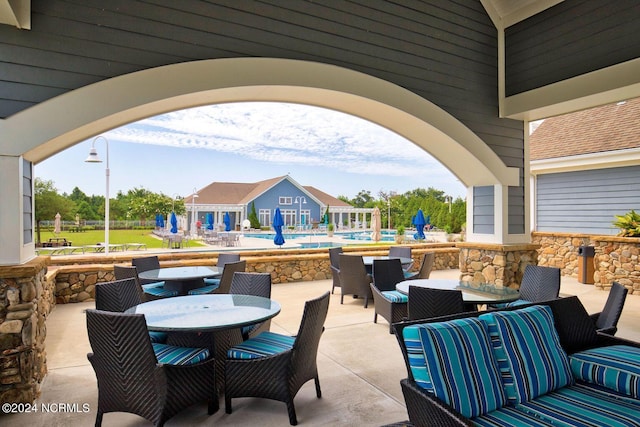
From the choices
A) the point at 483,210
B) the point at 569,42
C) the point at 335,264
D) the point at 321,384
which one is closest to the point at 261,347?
the point at 321,384

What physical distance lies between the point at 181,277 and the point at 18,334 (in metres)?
2.14

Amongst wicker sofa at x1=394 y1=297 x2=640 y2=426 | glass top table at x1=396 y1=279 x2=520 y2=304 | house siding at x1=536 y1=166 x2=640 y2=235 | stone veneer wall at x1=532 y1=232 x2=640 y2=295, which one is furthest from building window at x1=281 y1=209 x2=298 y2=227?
wicker sofa at x1=394 y1=297 x2=640 y2=426

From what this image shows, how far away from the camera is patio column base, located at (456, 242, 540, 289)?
260 inches

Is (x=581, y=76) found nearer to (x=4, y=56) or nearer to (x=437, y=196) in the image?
(x=4, y=56)

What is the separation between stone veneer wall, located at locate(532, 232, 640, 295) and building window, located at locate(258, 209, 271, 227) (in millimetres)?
18965

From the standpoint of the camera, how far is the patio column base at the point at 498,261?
6.59 meters

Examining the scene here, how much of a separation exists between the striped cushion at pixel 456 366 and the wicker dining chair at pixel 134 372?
1657mm

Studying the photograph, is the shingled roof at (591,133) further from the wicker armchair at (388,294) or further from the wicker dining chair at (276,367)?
the wicker dining chair at (276,367)

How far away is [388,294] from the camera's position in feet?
18.0

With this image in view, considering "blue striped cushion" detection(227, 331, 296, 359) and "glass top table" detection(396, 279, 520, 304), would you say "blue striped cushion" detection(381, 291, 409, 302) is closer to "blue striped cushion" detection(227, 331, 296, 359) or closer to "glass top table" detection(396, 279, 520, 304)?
"glass top table" detection(396, 279, 520, 304)

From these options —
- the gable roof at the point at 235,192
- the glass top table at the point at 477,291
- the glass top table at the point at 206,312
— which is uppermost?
the gable roof at the point at 235,192

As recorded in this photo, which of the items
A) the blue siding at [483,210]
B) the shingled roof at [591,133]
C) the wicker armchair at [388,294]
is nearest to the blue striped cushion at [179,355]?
the wicker armchair at [388,294]

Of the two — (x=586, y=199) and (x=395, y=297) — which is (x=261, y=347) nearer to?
(x=395, y=297)

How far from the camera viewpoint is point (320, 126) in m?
41.9
